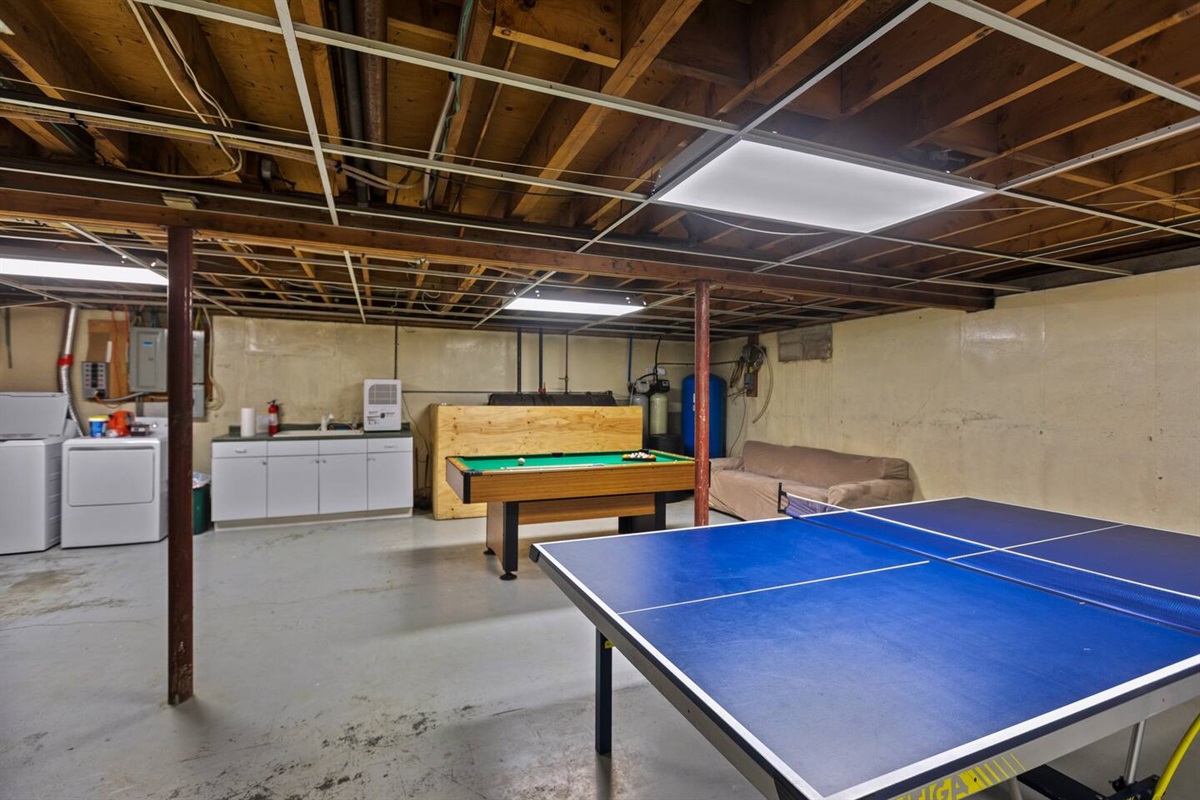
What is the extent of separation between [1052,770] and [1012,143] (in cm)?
254

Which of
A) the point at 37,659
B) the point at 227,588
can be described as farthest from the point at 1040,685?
the point at 227,588

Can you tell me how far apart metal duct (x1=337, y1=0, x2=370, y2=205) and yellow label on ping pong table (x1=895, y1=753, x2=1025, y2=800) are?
2275 millimetres

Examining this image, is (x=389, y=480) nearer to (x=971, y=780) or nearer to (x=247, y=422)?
(x=247, y=422)

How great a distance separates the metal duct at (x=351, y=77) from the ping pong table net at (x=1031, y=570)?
9.42 feet

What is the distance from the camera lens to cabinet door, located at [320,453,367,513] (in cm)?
609

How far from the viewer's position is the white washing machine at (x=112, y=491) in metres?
4.96

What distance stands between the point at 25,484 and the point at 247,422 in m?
1.86

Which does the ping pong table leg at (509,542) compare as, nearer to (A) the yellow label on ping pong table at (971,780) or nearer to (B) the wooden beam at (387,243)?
(B) the wooden beam at (387,243)

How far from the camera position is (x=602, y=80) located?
5.92 ft

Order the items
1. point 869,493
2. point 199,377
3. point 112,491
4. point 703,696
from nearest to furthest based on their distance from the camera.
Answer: point 703,696 < point 112,491 < point 869,493 < point 199,377

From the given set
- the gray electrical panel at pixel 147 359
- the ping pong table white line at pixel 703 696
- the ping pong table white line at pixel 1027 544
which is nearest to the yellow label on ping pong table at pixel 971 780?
the ping pong table white line at pixel 703 696

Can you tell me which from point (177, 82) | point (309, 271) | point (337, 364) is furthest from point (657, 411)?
point (177, 82)

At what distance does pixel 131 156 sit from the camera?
7.98ft

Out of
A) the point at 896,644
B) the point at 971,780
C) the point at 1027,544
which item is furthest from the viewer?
the point at 1027,544
